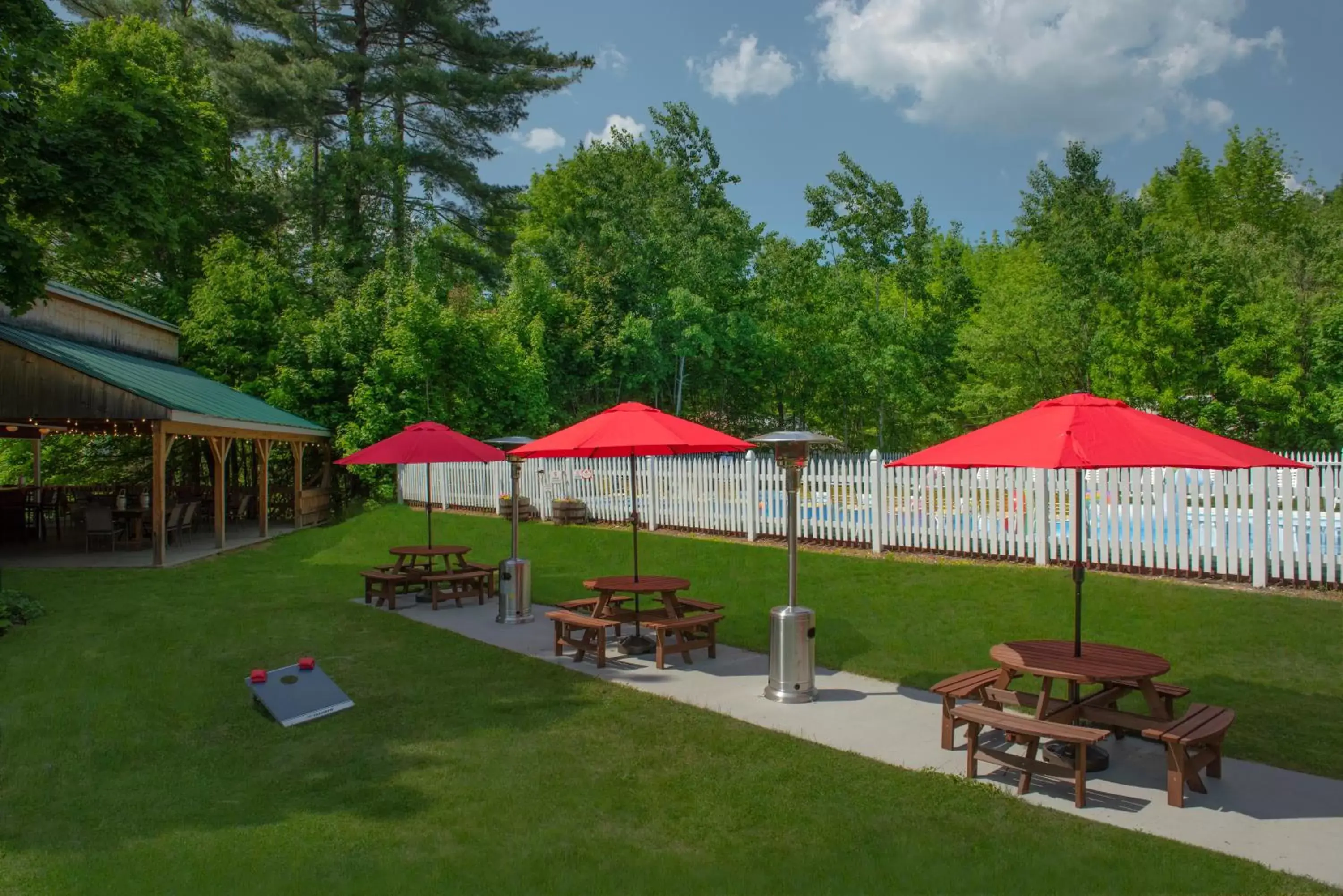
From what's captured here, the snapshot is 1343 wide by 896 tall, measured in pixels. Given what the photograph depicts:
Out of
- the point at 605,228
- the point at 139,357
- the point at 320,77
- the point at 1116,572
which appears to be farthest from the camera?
the point at 605,228

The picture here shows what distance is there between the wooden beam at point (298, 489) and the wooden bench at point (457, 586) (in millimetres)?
11474

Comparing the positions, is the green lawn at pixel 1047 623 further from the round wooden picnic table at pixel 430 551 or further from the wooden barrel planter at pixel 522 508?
the wooden barrel planter at pixel 522 508

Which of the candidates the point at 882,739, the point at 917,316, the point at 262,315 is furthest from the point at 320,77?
the point at 882,739

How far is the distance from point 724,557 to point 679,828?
9.67 meters

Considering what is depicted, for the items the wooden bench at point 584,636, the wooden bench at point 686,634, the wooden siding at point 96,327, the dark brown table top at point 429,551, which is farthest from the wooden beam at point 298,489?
the wooden bench at point 686,634

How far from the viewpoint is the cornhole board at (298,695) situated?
Result: 6824mm

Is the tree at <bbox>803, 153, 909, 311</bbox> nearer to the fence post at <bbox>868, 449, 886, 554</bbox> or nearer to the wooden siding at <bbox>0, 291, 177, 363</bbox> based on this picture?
the fence post at <bbox>868, 449, 886, 554</bbox>

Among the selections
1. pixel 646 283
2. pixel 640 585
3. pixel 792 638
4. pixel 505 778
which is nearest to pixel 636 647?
pixel 640 585

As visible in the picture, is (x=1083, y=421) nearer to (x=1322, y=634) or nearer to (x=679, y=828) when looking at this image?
(x=679, y=828)

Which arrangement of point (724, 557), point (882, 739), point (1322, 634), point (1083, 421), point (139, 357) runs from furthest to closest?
point (139, 357) → point (724, 557) → point (1322, 634) → point (882, 739) → point (1083, 421)

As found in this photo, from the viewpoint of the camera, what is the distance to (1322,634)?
8.27 meters

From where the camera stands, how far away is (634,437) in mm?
8289

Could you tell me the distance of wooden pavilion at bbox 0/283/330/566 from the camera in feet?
49.2

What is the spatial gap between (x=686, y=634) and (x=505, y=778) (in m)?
3.61
